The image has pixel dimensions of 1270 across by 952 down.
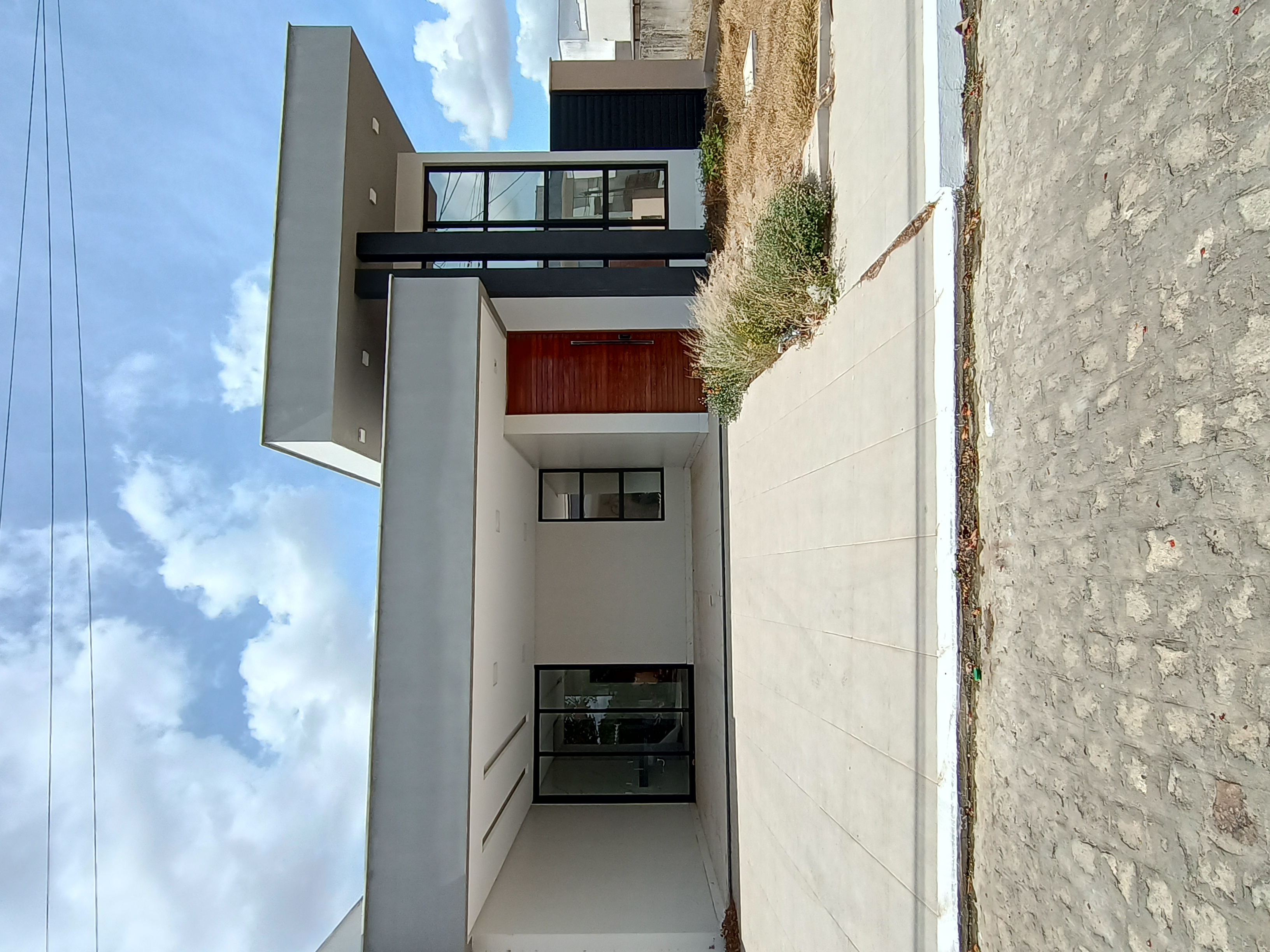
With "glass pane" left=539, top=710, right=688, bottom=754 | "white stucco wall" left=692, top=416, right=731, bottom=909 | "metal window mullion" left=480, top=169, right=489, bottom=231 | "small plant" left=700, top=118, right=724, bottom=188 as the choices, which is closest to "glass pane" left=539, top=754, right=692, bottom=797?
"glass pane" left=539, top=710, right=688, bottom=754

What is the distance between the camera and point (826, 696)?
3.73m

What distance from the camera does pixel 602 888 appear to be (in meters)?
7.58

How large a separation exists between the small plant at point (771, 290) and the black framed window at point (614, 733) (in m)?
5.79

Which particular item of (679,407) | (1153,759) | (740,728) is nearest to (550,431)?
(679,407)

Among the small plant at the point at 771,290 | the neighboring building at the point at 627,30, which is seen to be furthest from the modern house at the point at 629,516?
the neighboring building at the point at 627,30

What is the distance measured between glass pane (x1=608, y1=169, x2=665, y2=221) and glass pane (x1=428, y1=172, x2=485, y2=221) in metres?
1.51

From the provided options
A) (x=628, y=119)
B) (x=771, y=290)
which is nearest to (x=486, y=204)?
(x=628, y=119)

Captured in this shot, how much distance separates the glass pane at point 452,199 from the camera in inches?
328

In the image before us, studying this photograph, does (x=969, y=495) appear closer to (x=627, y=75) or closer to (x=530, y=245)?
(x=530, y=245)

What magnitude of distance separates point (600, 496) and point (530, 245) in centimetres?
459

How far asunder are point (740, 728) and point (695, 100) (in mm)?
7889

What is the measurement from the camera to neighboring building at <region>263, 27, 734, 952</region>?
6.24m

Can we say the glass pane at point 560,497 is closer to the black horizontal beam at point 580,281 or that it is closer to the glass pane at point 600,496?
the glass pane at point 600,496

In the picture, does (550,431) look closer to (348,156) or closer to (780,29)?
(348,156)
